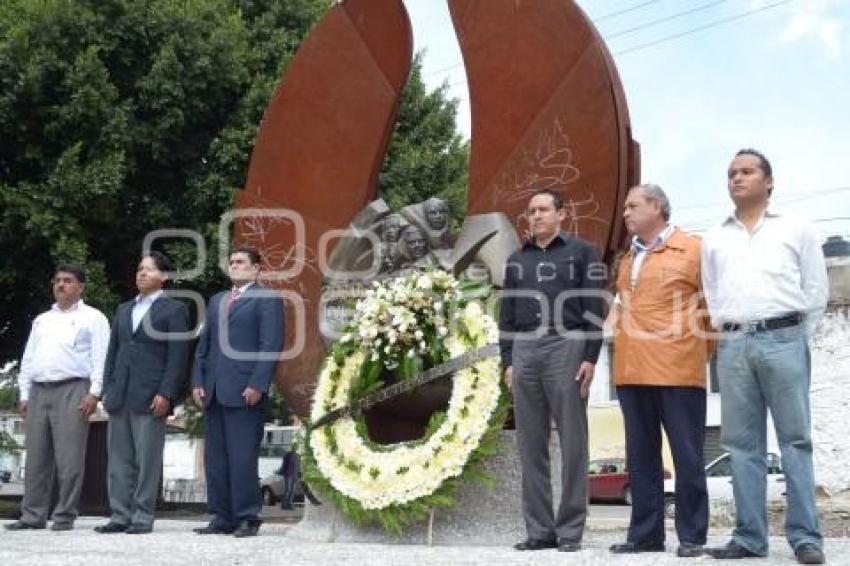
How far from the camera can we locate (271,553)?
14.4 ft

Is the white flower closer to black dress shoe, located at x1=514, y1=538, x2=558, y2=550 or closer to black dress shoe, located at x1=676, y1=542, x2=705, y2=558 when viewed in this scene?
black dress shoe, located at x1=514, y1=538, x2=558, y2=550

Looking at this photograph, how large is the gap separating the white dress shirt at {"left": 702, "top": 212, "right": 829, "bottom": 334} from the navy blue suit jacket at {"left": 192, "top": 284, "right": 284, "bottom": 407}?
2449 millimetres

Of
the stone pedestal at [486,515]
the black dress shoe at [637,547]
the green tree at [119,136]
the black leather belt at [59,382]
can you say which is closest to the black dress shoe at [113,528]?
the black leather belt at [59,382]

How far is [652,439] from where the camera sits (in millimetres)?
4379

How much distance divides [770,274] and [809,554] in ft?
3.35

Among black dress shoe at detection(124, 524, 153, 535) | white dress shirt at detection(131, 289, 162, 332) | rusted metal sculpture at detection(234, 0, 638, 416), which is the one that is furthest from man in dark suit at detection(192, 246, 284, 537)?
rusted metal sculpture at detection(234, 0, 638, 416)

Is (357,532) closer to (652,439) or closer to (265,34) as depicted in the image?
(652,439)

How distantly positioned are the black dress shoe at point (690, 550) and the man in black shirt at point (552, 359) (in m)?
0.52

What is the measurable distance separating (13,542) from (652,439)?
3023 millimetres

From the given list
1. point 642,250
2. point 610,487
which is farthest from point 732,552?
point 610,487

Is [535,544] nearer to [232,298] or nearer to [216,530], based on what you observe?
[216,530]

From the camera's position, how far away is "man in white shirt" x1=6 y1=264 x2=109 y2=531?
6.09 m

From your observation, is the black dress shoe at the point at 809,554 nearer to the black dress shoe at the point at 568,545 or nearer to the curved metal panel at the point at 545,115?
the black dress shoe at the point at 568,545

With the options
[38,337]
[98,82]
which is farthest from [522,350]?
[98,82]
